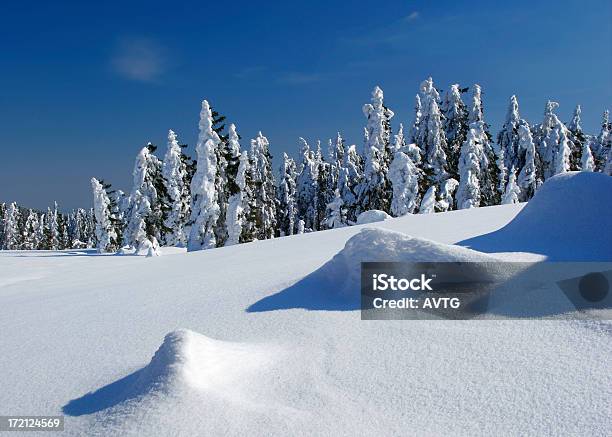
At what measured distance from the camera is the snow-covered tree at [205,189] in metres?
25.5

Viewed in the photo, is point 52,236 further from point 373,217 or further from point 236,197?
point 373,217

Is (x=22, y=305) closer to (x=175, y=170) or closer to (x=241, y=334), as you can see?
(x=241, y=334)

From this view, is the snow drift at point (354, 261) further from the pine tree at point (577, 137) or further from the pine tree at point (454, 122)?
the pine tree at point (577, 137)

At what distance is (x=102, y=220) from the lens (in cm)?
3397

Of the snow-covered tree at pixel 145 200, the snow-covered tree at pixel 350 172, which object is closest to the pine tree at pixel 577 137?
the snow-covered tree at pixel 350 172

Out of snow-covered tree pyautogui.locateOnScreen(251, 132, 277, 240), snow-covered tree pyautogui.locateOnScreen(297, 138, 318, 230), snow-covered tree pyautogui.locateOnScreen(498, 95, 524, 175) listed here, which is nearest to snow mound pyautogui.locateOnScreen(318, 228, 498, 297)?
snow-covered tree pyautogui.locateOnScreen(498, 95, 524, 175)

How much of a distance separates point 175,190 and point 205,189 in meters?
10.5

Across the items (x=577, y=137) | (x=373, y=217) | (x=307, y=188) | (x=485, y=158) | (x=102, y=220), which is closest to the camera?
(x=373, y=217)

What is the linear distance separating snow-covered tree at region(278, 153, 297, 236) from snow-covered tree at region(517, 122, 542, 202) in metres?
25.5

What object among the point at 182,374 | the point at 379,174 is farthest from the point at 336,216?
the point at 182,374

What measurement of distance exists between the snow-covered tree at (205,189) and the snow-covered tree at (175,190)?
31.1 feet

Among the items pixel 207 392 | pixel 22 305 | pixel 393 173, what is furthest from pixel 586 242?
pixel 393 173

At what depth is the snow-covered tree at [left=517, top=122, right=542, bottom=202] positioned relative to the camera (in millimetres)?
35312

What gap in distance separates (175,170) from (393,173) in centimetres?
1921
